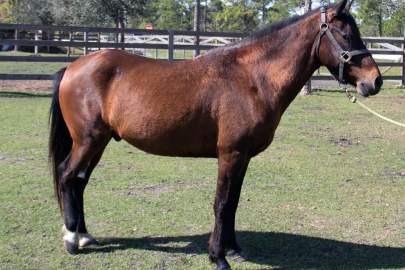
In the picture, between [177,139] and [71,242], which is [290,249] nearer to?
[177,139]

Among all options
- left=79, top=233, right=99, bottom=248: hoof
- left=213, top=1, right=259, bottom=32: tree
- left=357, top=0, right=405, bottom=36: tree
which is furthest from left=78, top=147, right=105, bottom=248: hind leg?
left=213, top=1, right=259, bottom=32: tree

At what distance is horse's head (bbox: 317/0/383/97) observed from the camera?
159 inches

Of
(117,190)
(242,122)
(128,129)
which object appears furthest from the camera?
(117,190)

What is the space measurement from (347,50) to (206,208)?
2447mm

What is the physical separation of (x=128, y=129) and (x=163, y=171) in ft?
9.51

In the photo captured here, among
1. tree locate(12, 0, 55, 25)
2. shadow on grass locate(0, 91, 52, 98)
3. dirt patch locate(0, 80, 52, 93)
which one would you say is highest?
tree locate(12, 0, 55, 25)

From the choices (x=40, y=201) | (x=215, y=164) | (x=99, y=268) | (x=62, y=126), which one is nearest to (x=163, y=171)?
(x=215, y=164)

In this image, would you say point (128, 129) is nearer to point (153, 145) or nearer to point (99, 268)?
point (153, 145)

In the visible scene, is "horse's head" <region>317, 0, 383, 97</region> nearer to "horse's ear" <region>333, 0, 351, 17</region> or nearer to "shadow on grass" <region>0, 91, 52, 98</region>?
"horse's ear" <region>333, 0, 351, 17</region>

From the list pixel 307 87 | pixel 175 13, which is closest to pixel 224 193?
pixel 307 87

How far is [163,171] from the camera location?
7207 mm

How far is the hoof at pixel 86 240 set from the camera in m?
4.66

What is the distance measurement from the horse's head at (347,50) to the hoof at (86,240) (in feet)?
8.30

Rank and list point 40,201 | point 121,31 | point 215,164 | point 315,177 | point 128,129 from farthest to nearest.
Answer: point 121,31 < point 215,164 < point 315,177 < point 40,201 < point 128,129
